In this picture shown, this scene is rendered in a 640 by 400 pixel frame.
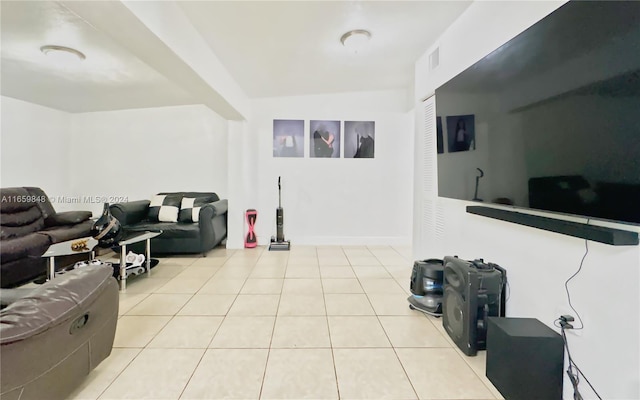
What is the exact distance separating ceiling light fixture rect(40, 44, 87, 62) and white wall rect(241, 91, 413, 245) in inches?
93.5

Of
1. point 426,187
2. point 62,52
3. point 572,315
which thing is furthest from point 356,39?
point 62,52

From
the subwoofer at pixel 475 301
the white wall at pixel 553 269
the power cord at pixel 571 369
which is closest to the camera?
the white wall at pixel 553 269

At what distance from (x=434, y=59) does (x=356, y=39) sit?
895mm

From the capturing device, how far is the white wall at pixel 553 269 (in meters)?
1.24

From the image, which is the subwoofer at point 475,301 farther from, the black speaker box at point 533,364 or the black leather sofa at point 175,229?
the black leather sofa at point 175,229

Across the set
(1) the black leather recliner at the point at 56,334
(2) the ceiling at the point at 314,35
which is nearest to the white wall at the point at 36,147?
(2) the ceiling at the point at 314,35

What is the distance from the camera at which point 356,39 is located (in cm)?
285

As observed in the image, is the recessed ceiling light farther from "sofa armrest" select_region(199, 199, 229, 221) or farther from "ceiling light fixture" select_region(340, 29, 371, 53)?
"ceiling light fixture" select_region(340, 29, 371, 53)

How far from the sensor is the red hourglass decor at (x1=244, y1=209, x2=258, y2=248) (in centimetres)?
484

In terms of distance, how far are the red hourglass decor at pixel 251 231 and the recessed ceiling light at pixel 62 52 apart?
2.86 metres

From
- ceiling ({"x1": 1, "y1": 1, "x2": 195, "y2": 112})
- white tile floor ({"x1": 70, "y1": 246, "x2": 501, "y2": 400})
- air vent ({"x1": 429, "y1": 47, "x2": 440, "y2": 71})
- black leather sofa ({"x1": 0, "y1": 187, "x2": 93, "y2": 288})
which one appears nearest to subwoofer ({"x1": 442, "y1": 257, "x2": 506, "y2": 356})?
white tile floor ({"x1": 70, "y1": 246, "x2": 501, "y2": 400})

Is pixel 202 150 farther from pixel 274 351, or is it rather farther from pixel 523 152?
pixel 523 152

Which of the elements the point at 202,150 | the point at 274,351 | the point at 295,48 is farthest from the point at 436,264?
the point at 202,150

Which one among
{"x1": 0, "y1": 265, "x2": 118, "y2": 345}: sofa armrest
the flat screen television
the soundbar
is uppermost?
the flat screen television
